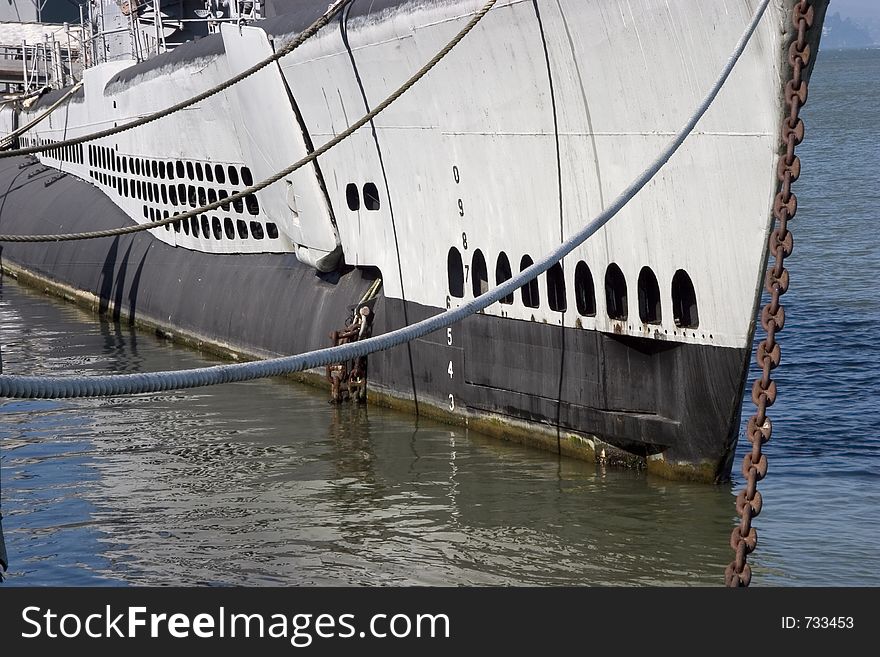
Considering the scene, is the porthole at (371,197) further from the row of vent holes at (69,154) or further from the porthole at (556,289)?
the row of vent holes at (69,154)

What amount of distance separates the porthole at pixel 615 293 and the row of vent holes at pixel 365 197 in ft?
13.0

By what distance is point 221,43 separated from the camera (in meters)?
17.5

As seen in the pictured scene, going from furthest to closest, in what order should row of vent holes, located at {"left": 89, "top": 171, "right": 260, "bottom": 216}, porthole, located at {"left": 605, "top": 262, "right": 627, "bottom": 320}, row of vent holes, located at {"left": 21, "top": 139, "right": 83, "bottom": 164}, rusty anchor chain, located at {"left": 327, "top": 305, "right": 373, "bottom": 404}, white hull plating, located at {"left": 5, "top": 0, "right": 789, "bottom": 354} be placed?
row of vent holes, located at {"left": 21, "top": 139, "right": 83, "bottom": 164} → row of vent holes, located at {"left": 89, "top": 171, "right": 260, "bottom": 216} → rusty anchor chain, located at {"left": 327, "top": 305, "right": 373, "bottom": 404} → porthole, located at {"left": 605, "top": 262, "right": 627, "bottom": 320} → white hull plating, located at {"left": 5, "top": 0, "right": 789, "bottom": 354}

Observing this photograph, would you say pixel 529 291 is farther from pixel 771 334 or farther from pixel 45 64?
pixel 45 64

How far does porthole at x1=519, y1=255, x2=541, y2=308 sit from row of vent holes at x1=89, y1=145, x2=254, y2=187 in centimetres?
612


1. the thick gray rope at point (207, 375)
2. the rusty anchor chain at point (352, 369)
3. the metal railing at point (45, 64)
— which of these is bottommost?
the rusty anchor chain at point (352, 369)

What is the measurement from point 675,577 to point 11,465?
22.8ft

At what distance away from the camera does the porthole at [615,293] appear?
37.0 ft

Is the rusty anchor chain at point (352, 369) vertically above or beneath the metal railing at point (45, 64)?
beneath

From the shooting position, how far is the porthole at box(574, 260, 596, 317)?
1162cm

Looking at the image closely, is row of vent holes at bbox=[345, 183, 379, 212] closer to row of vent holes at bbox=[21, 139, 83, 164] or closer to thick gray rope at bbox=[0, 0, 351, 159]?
thick gray rope at bbox=[0, 0, 351, 159]

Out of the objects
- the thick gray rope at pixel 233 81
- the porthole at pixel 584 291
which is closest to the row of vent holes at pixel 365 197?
the thick gray rope at pixel 233 81

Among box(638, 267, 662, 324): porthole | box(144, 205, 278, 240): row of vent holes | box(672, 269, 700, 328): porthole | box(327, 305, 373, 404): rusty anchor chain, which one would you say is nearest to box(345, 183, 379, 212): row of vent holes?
box(327, 305, 373, 404): rusty anchor chain
